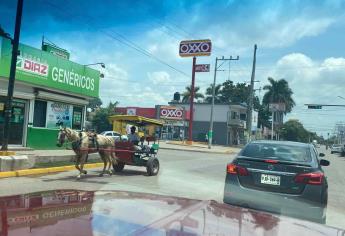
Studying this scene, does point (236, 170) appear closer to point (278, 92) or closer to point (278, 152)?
point (278, 152)

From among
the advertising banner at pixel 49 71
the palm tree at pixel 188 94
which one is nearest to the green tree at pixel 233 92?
the palm tree at pixel 188 94

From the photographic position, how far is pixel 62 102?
23.7m

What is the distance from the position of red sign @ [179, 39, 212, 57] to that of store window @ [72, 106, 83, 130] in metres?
30.0

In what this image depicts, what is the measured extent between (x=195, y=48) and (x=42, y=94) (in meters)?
34.4

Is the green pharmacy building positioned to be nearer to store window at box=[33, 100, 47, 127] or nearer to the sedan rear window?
store window at box=[33, 100, 47, 127]

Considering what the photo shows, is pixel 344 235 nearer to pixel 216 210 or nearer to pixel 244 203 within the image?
pixel 216 210

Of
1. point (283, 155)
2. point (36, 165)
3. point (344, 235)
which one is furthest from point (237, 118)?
point (344, 235)

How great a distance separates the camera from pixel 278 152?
8883 mm

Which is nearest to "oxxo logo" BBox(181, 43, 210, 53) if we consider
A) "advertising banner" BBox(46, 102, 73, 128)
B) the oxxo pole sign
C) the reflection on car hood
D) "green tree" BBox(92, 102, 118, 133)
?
the oxxo pole sign

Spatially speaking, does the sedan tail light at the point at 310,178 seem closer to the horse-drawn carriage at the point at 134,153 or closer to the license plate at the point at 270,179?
the license plate at the point at 270,179

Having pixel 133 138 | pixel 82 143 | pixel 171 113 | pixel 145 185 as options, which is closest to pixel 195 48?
pixel 171 113

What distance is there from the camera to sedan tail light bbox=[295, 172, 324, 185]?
7930 mm

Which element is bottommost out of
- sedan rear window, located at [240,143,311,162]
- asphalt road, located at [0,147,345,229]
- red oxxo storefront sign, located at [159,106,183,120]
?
asphalt road, located at [0,147,345,229]

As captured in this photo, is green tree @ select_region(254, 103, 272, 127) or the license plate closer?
the license plate
